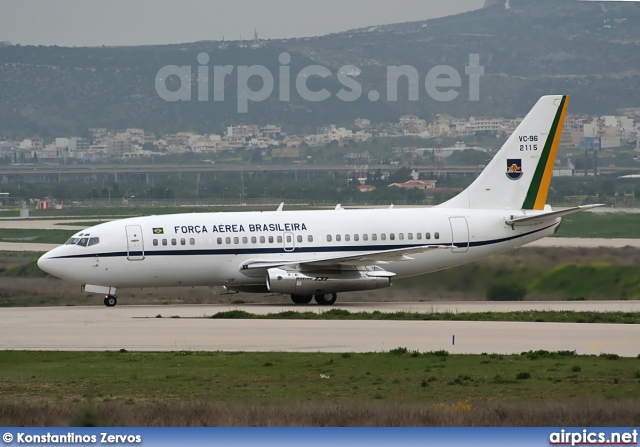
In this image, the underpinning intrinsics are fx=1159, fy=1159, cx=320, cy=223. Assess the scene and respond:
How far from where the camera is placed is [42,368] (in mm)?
24438

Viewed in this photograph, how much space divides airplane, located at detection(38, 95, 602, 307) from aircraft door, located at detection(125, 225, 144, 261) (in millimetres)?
34

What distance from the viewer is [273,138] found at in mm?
133250

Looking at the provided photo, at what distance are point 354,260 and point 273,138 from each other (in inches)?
3753

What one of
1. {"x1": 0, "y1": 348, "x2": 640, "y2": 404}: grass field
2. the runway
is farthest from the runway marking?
{"x1": 0, "y1": 348, "x2": 640, "y2": 404}: grass field

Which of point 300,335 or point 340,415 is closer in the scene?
point 340,415

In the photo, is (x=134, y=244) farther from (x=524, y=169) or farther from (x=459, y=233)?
(x=524, y=169)

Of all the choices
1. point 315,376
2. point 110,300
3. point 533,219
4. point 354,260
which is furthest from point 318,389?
point 533,219

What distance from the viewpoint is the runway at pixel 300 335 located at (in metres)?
27.5

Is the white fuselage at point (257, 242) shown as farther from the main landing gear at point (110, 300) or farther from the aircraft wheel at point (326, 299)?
the aircraft wheel at point (326, 299)

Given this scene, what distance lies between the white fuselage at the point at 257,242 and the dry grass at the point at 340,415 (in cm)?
1964

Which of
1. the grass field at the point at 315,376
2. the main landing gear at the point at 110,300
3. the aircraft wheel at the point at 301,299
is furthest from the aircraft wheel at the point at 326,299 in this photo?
the grass field at the point at 315,376

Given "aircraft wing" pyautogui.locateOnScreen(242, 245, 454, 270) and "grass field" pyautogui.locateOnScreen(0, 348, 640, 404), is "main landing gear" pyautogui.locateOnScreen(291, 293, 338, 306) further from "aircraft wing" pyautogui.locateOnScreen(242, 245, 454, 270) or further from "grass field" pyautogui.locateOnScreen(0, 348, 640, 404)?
"grass field" pyautogui.locateOnScreen(0, 348, 640, 404)

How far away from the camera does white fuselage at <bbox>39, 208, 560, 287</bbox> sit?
1529 inches

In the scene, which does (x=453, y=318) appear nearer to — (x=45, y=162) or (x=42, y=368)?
(x=42, y=368)
